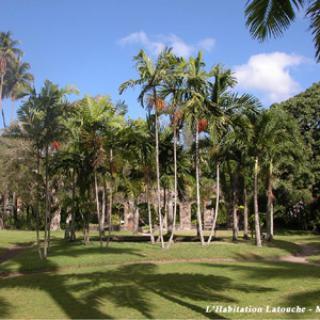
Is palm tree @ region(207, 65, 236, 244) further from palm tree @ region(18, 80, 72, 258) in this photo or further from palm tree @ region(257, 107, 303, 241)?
palm tree @ region(18, 80, 72, 258)

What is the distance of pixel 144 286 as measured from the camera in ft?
40.7

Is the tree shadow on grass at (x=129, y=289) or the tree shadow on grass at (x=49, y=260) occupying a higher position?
the tree shadow on grass at (x=49, y=260)

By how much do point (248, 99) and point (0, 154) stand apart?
85.0ft

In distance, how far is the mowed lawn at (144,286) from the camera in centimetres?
977

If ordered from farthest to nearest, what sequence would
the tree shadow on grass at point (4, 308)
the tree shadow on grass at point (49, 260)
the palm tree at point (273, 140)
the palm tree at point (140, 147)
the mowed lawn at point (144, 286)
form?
the palm tree at point (140, 147) < the palm tree at point (273, 140) < the tree shadow on grass at point (49, 260) < the mowed lawn at point (144, 286) < the tree shadow on grass at point (4, 308)

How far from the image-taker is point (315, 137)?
41.2m

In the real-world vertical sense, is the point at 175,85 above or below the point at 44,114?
above

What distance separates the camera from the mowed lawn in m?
9.77

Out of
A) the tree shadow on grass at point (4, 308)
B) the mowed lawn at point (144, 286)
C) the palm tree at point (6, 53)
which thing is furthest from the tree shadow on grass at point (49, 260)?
the palm tree at point (6, 53)

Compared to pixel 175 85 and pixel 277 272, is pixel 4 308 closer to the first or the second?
pixel 277 272

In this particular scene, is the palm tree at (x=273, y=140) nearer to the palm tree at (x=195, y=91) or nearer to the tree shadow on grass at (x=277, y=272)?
the palm tree at (x=195, y=91)

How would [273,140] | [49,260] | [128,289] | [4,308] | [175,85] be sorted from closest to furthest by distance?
[4,308] < [128,289] < [49,260] < [175,85] < [273,140]

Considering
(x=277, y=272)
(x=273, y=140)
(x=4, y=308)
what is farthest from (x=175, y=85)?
(x=4, y=308)

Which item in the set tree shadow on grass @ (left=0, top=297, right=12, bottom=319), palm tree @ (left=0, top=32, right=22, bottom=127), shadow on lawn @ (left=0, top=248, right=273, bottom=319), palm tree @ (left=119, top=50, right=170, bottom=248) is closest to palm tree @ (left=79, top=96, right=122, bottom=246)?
palm tree @ (left=119, top=50, right=170, bottom=248)
